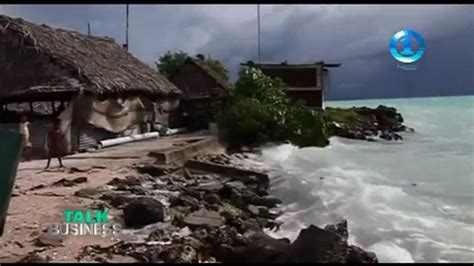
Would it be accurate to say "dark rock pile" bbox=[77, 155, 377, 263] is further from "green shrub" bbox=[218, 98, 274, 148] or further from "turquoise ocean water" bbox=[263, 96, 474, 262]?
"green shrub" bbox=[218, 98, 274, 148]

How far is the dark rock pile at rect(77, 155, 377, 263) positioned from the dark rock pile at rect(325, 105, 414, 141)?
19291mm

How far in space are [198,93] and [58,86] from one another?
12474mm

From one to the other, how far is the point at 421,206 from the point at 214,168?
5187mm

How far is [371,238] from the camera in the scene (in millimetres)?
8250

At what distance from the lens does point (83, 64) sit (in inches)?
619

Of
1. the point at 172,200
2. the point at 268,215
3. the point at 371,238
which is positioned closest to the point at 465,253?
the point at 371,238

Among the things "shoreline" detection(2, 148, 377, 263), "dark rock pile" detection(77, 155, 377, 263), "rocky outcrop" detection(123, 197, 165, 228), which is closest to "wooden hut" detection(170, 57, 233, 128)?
"shoreline" detection(2, 148, 377, 263)

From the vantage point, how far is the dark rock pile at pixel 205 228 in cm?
562

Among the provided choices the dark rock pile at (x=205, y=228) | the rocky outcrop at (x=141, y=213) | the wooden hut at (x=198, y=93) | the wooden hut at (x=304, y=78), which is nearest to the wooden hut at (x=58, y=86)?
the dark rock pile at (x=205, y=228)

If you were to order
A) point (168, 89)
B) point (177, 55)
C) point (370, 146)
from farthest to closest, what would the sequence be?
1. point (177, 55)
2. point (370, 146)
3. point (168, 89)

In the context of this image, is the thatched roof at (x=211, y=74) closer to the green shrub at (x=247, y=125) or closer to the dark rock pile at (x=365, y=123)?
the green shrub at (x=247, y=125)

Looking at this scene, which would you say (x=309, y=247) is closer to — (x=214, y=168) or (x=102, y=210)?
(x=102, y=210)

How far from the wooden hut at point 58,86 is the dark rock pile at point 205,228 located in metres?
5.32

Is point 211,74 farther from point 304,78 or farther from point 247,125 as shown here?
point 247,125
